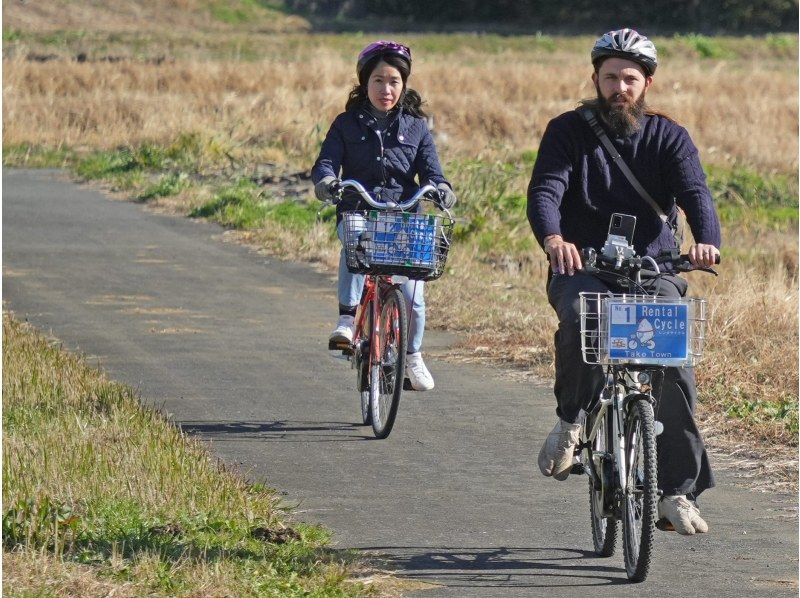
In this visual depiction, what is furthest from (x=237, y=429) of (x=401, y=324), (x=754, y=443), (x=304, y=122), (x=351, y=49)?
(x=351, y=49)

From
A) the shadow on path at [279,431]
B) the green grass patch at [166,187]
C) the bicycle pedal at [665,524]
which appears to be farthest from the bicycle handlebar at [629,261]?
the green grass patch at [166,187]

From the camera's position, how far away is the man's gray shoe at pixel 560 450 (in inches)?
235

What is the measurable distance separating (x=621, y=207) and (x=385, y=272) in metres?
2.05

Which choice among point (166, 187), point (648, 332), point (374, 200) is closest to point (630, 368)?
point (648, 332)

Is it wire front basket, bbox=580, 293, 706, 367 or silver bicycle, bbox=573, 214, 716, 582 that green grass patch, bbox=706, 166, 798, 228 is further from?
wire front basket, bbox=580, 293, 706, 367

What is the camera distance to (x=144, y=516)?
242 inches

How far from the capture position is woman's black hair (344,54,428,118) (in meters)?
8.17

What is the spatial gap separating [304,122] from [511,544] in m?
22.0

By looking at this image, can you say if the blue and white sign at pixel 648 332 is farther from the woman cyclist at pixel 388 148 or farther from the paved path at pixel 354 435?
the woman cyclist at pixel 388 148

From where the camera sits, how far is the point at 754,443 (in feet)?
26.6

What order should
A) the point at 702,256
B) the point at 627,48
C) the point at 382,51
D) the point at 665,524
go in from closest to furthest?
the point at 702,256, the point at 665,524, the point at 627,48, the point at 382,51

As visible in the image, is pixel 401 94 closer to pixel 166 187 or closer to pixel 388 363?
pixel 388 363

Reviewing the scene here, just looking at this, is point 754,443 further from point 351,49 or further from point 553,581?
point 351,49

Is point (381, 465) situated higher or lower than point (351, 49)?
lower
